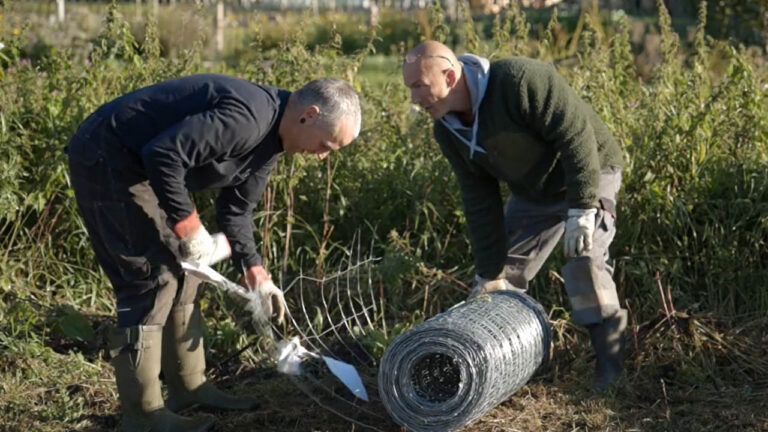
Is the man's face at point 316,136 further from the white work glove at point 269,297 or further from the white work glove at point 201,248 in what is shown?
the white work glove at point 269,297

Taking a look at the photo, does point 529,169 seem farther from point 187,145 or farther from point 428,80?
point 187,145

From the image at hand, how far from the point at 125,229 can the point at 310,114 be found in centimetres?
79

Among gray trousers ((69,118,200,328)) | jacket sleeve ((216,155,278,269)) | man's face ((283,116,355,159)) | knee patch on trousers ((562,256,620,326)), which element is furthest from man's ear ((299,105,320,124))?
knee patch on trousers ((562,256,620,326))

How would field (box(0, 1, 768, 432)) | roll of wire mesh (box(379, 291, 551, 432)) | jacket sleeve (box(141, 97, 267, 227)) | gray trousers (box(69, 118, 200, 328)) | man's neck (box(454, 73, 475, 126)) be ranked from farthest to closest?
field (box(0, 1, 768, 432))
man's neck (box(454, 73, 475, 126))
roll of wire mesh (box(379, 291, 551, 432))
gray trousers (box(69, 118, 200, 328))
jacket sleeve (box(141, 97, 267, 227))

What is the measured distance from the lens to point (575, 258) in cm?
436

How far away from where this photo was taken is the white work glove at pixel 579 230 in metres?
4.11

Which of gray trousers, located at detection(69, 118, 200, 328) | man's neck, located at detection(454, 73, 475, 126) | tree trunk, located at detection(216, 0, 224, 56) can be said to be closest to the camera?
gray trousers, located at detection(69, 118, 200, 328)

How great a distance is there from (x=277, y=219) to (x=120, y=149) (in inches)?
74.5

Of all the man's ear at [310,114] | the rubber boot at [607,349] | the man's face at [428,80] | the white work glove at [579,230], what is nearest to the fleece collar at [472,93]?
the man's face at [428,80]

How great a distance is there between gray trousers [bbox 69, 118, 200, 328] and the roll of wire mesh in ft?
2.91

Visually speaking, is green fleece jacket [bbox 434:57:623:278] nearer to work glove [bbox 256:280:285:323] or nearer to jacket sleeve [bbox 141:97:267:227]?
work glove [bbox 256:280:285:323]

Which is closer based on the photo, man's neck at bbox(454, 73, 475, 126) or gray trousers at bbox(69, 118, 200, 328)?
gray trousers at bbox(69, 118, 200, 328)

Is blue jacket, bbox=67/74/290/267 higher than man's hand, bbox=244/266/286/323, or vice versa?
blue jacket, bbox=67/74/290/267

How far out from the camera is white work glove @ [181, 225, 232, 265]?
3629mm
